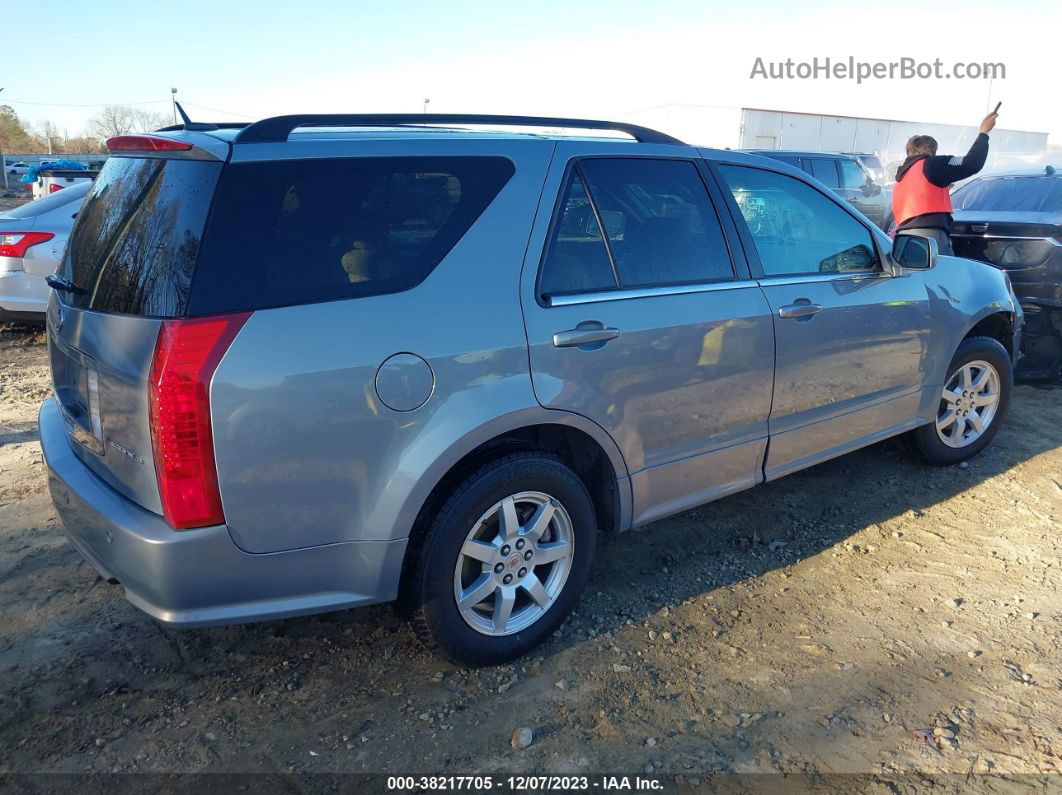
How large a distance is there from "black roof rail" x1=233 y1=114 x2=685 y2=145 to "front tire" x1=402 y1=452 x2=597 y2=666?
123 centimetres

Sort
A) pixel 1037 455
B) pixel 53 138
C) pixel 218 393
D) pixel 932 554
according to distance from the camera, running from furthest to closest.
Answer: pixel 53 138 → pixel 1037 455 → pixel 932 554 → pixel 218 393

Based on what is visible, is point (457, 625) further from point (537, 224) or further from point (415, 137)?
point (415, 137)

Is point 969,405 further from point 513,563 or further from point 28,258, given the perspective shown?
point 28,258

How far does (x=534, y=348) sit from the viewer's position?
2680 millimetres

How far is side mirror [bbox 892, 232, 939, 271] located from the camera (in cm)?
400

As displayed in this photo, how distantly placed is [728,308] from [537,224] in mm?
939

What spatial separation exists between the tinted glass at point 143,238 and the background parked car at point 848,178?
12.8 m

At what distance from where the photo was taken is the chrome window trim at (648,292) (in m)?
2.81

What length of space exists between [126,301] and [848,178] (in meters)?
14.4

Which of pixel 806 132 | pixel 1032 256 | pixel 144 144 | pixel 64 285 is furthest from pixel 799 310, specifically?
pixel 806 132

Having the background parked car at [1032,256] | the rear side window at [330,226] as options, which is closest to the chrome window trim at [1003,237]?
the background parked car at [1032,256]

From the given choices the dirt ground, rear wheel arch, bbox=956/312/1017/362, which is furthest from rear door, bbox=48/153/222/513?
rear wheel arch, bbox=956/312/1017/362

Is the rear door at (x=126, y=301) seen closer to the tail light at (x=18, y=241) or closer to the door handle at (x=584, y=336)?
the door handle at (x=584, y=336)

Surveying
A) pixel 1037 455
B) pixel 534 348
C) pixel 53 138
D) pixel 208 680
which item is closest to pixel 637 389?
pixel 534 348
